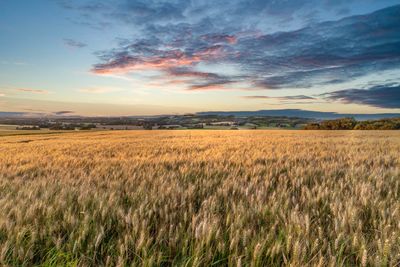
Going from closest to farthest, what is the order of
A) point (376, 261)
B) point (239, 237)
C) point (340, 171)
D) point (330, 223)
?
point (376, 261) < point (239, 237) < point (330, 223) < point (340, 171)

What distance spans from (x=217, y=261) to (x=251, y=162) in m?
5.34

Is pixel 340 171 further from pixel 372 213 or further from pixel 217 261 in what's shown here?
pixel 217 261

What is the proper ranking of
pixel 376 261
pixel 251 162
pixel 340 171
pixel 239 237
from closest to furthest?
1. pixel 376 261
2. pixel 239 237
3. pixel 340 171
4. pixel 251 162

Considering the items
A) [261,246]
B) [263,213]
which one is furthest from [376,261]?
[263,213]

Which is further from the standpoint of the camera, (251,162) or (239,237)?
(251,162)

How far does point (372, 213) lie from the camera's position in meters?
2.96

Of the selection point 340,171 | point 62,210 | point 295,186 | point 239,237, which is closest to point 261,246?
point 239,237

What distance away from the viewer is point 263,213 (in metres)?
2.84

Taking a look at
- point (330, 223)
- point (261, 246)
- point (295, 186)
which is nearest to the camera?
point (261, 246)

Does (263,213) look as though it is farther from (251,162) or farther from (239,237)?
(251,162)

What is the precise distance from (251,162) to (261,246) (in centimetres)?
519

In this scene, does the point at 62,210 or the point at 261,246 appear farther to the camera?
the point at 62,210

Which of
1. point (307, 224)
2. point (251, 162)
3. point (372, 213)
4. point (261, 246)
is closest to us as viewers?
point (261, 246)

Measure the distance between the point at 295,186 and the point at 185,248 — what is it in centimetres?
292
